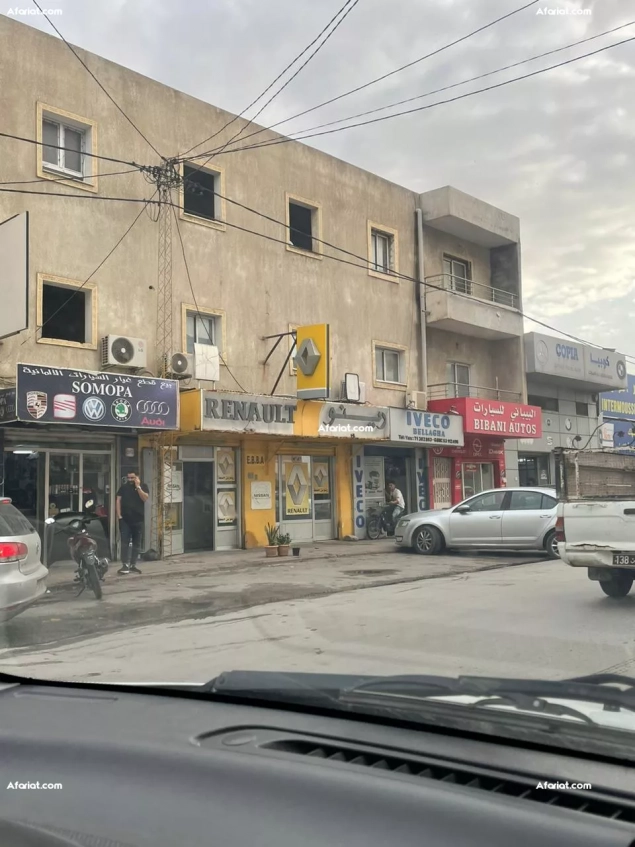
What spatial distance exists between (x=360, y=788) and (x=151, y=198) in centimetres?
1603

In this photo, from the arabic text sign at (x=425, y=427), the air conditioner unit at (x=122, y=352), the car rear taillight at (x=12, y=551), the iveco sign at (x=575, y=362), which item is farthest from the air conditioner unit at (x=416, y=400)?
the car rear taillight at (x=12, y=551)

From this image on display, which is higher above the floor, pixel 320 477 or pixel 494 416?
pixel 494 416

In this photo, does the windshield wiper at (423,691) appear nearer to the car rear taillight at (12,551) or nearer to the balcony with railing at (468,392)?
the car rear taillight at (12,551)

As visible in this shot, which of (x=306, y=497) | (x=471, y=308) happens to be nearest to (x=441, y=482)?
(x=471, y=308)

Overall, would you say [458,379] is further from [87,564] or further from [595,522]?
[87,564]

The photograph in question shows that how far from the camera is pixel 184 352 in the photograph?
656 inches

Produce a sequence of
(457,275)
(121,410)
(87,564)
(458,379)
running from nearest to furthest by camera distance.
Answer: (87,564) → (121,410) → (458,379) → (457,275)

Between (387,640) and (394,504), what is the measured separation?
1460cm

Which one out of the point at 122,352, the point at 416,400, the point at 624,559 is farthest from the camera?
the point at 416,400

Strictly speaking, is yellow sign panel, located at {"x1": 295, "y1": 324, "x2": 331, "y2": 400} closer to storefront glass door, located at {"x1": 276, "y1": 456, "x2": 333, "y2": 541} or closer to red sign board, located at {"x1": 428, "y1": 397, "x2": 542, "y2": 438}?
storefront glass door, located at {"x1": 276, "y1": 456, "x2": 333, "y2": 541}

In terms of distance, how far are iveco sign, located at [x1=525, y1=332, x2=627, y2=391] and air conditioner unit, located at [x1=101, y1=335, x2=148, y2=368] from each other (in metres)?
15.8

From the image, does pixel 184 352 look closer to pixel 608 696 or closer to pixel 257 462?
pixel 257 462

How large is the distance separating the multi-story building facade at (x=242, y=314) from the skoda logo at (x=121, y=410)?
0.19 meters

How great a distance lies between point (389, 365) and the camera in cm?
2253
